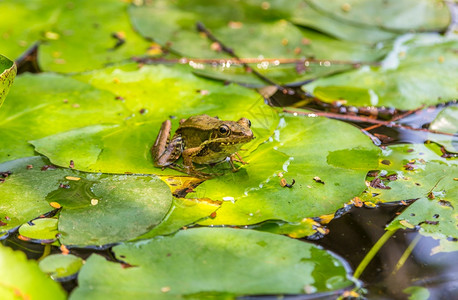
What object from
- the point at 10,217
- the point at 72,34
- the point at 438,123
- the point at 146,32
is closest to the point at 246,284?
the point at 10,217

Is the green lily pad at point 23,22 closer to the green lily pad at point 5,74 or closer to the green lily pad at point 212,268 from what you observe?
the green lily pad at point 5,74

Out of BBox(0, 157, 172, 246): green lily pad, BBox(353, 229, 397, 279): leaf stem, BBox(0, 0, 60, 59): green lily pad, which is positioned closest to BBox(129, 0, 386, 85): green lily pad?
BBox(0, 0, 60, 59): green lily pad

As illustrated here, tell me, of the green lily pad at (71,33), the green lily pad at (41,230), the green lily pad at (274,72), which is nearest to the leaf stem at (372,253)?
the green lily pad at (41,230)

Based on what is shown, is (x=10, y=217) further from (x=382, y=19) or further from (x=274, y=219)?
(x=382, y=19)

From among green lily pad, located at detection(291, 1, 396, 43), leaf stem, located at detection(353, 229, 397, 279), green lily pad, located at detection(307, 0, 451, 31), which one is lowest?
leaf stem, located at detection(353, 229, 397, 279)

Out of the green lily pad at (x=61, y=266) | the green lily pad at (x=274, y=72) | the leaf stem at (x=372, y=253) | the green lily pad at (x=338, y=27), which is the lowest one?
the green lily pad at (x=61, y=266)

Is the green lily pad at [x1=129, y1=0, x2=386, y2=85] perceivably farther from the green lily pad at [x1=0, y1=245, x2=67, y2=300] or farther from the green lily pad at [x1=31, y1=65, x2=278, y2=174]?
the green lily pad at [x1=0, y1=245, x2=67, y2=300]

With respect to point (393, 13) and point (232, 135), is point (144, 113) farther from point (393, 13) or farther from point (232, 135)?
point (393, 13)
